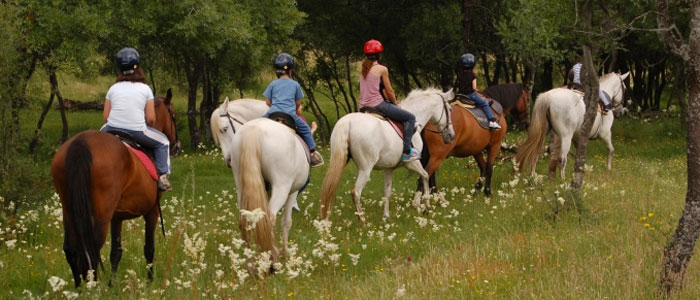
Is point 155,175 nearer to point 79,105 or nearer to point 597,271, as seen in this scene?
point 597,271

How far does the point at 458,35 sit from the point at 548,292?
2305cm

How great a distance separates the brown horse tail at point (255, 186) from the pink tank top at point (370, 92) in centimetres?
374

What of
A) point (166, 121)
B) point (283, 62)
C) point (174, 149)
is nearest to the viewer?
point (166, 121)

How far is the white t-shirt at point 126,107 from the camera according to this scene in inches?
349

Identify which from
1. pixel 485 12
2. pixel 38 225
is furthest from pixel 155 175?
pixel 485 12

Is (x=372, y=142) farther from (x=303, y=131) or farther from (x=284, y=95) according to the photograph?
(x=284, y=95)

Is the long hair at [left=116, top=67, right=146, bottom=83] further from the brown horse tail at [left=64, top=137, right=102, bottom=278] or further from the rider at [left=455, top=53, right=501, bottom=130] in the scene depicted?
the rider at [left=455, top=53, right=501, bottom=130]

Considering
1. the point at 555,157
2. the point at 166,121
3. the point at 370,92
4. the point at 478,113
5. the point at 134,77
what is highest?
the point at 134,77

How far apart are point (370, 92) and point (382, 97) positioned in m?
0.29

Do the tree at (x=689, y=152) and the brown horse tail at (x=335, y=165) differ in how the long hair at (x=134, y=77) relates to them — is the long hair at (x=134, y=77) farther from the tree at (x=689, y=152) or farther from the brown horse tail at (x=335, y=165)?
the tree at (x=689, y=152)

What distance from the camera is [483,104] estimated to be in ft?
51.4

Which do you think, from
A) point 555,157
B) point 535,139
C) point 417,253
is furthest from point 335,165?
point 555,157

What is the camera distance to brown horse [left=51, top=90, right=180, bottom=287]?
747 cm

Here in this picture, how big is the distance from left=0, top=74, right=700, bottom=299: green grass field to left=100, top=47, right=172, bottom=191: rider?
1.63ft
